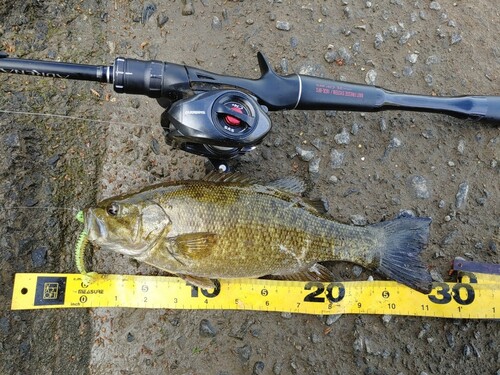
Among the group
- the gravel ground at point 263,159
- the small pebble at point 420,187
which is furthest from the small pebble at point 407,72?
the small pebble at point 420,187

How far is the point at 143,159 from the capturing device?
3.48 m

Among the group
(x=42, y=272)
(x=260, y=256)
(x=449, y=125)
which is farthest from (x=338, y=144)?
(x=42, y=272)

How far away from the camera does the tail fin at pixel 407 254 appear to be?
3119 mm

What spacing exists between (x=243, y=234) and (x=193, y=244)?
0.33 m

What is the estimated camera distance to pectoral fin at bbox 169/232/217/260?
2.87 metres

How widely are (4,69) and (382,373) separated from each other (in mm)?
3193

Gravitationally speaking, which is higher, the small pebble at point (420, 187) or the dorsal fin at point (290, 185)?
the dorsal fin at point (290, 185)

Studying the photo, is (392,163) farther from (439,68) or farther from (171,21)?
(171,21)

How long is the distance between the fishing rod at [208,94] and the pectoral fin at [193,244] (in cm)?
52

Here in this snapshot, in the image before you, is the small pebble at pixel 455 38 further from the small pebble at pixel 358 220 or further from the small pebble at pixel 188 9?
the small pebble at pixel 188 9

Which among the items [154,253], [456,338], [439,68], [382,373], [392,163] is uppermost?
[439,68]

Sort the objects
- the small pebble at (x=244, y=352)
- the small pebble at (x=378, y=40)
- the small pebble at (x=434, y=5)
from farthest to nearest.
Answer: the small pebble at (x=434, y=5) < the small pebble at (x=378, y=40) < the small pebble at (x=244, y=352)

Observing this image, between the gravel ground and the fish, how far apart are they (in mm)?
349

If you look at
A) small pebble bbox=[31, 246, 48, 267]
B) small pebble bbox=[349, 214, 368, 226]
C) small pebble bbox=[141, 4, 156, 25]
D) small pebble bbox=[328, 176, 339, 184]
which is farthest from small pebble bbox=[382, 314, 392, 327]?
small pebble bbox=[141, 4, 156, 25]
